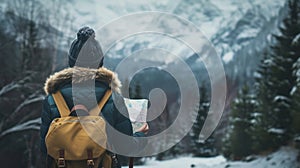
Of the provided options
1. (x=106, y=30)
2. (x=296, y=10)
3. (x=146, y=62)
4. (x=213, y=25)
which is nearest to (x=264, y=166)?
(x=296, y=10)

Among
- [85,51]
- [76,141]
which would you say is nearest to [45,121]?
[76,141]

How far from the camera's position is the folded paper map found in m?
2.17

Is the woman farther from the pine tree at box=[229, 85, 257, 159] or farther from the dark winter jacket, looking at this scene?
the pine tree at box=[229, 85, 257, 159]

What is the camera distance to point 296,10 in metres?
14.6

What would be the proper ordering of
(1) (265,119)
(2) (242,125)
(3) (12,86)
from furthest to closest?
(2) (242,125)
(1) (265,119)
(3) (12,86)

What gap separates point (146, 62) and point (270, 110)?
13.8 meters

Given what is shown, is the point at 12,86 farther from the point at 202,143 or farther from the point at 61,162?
the point at 202,143

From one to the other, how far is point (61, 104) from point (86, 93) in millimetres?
151

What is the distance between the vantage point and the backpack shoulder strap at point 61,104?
1.99m

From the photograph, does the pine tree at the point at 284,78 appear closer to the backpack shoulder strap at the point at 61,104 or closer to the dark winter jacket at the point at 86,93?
the dark winter jacket at the point at 86,93

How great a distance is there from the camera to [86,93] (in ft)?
6.73

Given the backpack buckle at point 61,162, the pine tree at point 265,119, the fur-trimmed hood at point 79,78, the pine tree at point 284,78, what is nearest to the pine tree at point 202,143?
the pine tree at point 265,119

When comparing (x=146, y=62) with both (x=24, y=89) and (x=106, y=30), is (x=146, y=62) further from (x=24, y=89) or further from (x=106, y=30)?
(x=24, y=89)

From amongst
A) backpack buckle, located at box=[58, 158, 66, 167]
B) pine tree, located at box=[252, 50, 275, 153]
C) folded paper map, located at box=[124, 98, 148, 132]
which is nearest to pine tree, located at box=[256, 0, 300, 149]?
pine tree, located at box=[252, 50, 275, 153]
